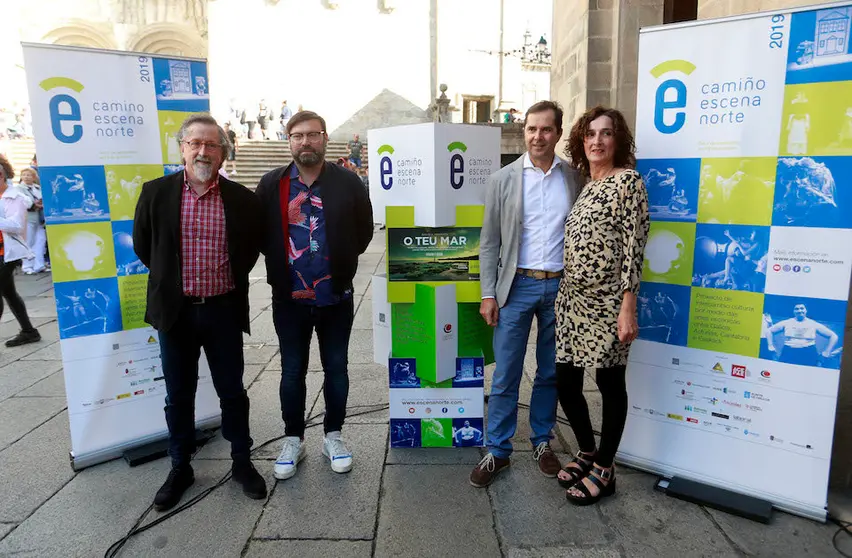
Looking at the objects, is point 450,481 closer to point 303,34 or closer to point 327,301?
point 327,301

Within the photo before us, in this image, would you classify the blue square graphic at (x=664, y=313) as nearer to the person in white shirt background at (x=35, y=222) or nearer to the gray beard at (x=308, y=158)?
the gray beard at (x=308, y=158)

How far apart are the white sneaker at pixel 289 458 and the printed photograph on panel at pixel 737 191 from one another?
2.38m

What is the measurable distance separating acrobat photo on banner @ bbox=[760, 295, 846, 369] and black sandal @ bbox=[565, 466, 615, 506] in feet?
3.02

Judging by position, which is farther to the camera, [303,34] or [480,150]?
[303,34]

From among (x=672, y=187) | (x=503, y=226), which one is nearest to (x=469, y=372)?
(x=503, y=226)

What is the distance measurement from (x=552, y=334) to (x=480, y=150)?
3.74 ft

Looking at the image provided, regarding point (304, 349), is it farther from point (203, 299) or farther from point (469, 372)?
point (469, 372)

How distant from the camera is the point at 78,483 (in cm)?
289

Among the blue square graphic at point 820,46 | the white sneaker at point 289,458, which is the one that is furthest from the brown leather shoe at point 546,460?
the blue square graphic at point 820,46

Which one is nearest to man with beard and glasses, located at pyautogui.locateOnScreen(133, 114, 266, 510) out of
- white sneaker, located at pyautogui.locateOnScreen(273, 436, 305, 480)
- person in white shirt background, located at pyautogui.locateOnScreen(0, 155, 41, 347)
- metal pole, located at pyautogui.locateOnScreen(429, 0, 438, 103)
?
white sneaker, located at pyautogui.locateOnScreen(273, 436, 305, 480)

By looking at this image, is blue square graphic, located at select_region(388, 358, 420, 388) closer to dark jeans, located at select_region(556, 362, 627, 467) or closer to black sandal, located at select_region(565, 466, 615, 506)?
dark jeans, located at select_region(556, 362, 627, 467)

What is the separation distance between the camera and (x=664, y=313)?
9.19 feet

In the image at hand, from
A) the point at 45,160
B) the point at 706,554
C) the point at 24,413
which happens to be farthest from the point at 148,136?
the point at 706,554

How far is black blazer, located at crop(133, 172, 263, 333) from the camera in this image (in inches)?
100.0
